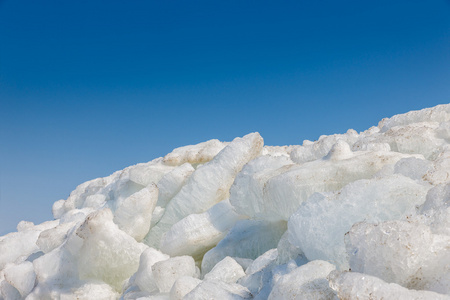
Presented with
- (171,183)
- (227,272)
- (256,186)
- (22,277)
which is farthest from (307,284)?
(22,277)

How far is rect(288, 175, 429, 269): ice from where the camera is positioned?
2.73 m

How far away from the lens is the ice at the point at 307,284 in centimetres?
216

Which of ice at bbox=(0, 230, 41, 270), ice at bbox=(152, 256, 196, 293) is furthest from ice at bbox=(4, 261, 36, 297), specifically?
ice at bbox=(152, 256, 196, 293)

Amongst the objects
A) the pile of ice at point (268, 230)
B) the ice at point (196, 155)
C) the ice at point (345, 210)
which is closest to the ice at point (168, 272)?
the pile of ice at point (268, 230)

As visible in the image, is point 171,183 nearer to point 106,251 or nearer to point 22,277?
point 106,251

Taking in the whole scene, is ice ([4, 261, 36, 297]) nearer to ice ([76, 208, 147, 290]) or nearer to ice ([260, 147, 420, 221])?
ice ([76, 208, 147, 290])

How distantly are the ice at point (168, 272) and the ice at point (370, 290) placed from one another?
200cm

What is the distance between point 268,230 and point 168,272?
3.82ft

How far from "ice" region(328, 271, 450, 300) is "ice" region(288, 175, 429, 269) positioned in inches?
29.1

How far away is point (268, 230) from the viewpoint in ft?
14.4

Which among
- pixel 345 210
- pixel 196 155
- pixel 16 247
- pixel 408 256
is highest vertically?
pixel 196 155

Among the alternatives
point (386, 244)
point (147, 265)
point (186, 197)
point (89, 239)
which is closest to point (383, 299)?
point (386, 244)

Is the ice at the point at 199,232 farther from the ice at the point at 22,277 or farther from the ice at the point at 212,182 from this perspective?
the ice at the point at 22,277

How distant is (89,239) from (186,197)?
1466mm
